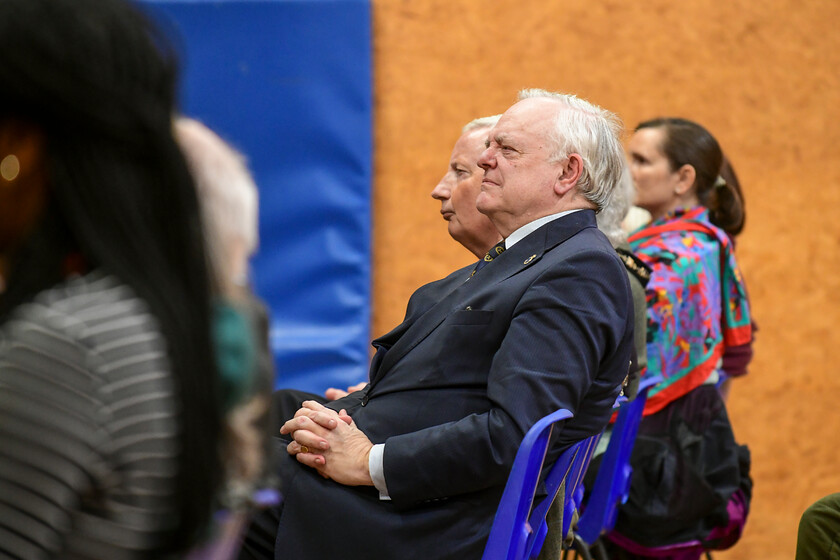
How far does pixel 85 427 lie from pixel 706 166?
8.48ft

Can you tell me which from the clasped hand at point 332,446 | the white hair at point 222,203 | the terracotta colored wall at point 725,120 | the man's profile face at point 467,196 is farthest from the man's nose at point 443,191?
the white hair at point 222,203

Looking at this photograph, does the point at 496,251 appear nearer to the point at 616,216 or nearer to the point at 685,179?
the point at 616,216

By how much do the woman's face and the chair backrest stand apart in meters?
0.88

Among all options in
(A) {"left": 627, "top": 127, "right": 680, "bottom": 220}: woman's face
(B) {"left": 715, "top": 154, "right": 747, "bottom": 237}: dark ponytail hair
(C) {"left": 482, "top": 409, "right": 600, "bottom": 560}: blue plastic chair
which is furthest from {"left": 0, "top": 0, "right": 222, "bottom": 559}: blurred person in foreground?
(B) {"left": 715, "top": 154, "right": 747, "bottom": 237}: dark ponytail hair

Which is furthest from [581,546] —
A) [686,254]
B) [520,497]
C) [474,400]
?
[686,254]

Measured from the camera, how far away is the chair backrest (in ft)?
7.10

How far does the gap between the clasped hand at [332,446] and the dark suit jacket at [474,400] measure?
0.09 ft

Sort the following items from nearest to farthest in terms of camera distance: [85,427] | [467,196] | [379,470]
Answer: [85,427], [379,470], [467,196]

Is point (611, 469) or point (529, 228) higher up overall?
point (529, 228)

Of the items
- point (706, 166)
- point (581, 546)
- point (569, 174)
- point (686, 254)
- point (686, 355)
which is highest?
point (569, 174)

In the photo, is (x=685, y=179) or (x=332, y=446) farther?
(x=685, y=179)

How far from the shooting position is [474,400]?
1.67m

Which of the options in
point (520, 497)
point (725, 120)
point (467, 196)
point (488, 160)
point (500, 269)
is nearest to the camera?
point (520, 497)

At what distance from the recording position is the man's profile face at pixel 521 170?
188 cm
